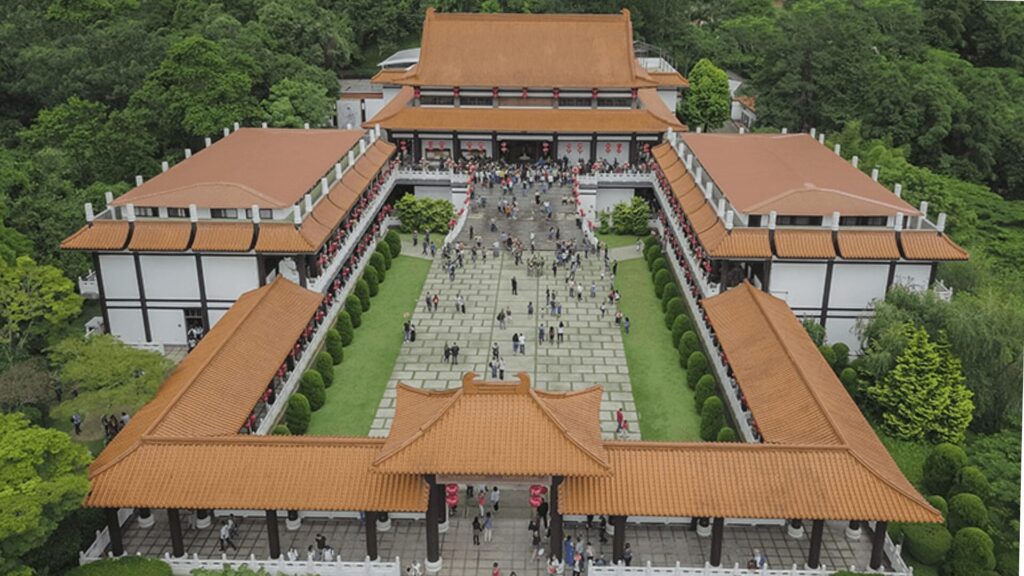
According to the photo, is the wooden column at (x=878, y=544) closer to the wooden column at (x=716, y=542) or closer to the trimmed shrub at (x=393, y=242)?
the wooden column at (x=716, y=542)

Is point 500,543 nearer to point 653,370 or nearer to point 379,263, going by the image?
point 653,370

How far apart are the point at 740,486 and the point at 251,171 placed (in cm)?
3221

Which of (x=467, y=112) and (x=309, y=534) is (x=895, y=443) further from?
(x=467, y=112)

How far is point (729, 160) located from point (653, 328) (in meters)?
12.1

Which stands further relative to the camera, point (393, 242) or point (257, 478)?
point (393, 242)

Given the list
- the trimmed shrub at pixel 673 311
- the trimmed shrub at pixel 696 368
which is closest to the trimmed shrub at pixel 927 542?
the trimmed shrub at pixel 696 368

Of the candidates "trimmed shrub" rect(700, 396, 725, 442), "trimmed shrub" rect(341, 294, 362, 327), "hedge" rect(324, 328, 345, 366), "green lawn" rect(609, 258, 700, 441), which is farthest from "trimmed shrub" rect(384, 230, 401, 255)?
"trimmed shrub" rect(700, 396, 725, 442)

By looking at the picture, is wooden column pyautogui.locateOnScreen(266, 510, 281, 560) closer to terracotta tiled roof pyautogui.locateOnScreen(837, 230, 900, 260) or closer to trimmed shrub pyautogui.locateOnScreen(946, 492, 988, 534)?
trimmed shrub pyautogui.locateOnScreen(946, 492, 988, 534)

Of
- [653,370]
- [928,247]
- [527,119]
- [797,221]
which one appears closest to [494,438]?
[653,370]

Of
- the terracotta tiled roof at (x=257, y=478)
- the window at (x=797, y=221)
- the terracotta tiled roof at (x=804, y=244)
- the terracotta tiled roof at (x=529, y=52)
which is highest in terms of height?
the terracotta tiled roof at (x=529, y=52)

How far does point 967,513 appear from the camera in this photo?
89.1ft

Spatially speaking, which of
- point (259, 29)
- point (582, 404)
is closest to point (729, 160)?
point (582, 404)

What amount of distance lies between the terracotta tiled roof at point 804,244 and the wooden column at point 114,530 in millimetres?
28084

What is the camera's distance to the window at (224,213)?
40.4 metres
